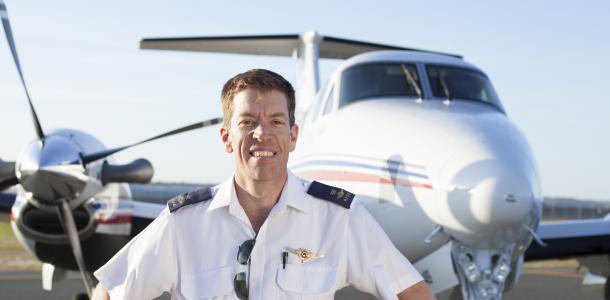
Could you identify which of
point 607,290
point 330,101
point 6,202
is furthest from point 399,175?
point 6,202

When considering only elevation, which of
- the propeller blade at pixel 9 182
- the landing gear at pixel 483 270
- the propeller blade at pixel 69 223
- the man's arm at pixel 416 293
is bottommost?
the propeller blade at pixel 69 223

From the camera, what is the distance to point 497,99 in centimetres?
685

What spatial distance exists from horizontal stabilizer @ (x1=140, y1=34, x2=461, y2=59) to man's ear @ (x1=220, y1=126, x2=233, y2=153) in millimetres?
10669

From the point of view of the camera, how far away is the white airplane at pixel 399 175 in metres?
4.72

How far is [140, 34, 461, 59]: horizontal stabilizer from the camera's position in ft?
42.2

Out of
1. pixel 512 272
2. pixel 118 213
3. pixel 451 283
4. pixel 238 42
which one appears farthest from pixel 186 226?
pixel 238 42

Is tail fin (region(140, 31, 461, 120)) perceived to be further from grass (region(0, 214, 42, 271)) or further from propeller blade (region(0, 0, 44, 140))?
grass (region(0, 214, 42, 271))

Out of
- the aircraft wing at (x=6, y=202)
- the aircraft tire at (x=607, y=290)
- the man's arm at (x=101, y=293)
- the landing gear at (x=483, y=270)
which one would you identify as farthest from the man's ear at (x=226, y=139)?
the aircraft tire at (x=607, y=290)

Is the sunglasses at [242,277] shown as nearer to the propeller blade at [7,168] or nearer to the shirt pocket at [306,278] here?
the shirt pocket at [306,278]

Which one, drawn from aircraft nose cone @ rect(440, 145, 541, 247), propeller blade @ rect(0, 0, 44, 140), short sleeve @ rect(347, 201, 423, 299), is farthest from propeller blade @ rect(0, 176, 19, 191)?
short sleeve @ rect(347, 201, 423, 299)

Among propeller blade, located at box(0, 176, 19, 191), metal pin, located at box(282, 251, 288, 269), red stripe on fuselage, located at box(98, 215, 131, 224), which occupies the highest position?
metal pin, located at box(282, 251, 288, 269)

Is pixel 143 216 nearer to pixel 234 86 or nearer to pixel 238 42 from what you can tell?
pixel 238 42

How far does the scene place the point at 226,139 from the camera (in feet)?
6.79

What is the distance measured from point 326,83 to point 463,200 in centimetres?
314
